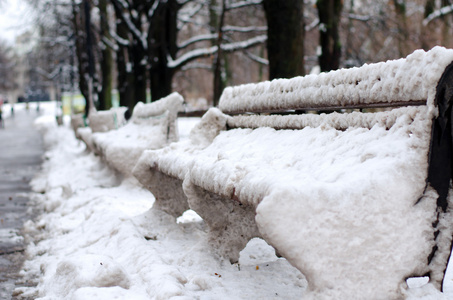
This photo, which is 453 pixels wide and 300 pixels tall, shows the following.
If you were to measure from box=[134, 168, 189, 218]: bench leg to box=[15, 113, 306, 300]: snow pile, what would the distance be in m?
0.09

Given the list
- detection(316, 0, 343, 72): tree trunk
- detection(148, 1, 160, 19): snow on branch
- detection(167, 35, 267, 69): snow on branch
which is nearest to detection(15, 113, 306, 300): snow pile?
detection(316, 0, 343, 72): tree trunk

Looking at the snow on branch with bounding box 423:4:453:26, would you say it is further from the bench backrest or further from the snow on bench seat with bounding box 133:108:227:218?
the snow on bench seat with bounding box 133:108:227:218

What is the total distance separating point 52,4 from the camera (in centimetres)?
2119

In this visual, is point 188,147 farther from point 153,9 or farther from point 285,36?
point 153,9

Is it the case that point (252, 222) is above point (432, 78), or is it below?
below

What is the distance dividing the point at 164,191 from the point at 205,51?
1228 cm

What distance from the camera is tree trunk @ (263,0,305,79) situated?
775 centimetres

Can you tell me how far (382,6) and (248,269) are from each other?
14.2 m

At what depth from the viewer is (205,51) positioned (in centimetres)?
1658

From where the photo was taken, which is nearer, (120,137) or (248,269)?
(248,269)

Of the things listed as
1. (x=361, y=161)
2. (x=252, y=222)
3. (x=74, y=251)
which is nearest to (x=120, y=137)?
(x=74, y=251)

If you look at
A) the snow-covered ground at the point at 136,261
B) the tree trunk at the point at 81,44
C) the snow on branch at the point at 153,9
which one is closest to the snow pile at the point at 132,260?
the snow-covered ground at the point at 136,261

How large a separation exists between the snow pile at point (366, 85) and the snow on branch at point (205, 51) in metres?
11.9

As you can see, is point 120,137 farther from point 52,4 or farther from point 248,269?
point 52,4
